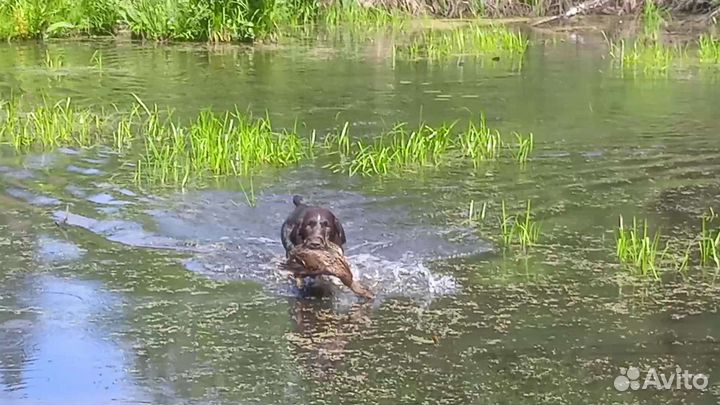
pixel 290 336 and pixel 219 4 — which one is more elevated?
pixel 219 4

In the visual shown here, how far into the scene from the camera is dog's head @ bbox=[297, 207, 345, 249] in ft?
15.3

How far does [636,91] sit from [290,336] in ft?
20.6

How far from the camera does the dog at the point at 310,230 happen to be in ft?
15.3

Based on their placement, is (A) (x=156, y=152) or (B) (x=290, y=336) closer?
(B) (x=290, y=336)

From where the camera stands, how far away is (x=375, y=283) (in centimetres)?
474

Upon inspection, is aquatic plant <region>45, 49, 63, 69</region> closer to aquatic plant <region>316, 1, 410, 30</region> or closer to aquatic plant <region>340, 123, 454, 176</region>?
aquatic plant <region>316, 1, 410, 30</region>

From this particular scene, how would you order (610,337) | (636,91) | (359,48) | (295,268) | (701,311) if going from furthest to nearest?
(359,48) < (636,91) < (295,268) < (701,311) < (610,337)

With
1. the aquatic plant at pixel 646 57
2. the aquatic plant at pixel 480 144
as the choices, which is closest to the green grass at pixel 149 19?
the aquatic plant at pixel 646 57

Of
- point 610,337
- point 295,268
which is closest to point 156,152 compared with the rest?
point 295,268

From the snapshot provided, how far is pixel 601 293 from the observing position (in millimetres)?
4512

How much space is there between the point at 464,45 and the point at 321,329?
9552 millimetres

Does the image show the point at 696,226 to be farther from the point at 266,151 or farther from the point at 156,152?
the point at 156,152

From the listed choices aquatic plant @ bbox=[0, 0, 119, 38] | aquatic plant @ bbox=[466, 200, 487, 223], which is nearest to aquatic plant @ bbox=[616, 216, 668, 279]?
aquatic plant @ bbox=[466, 200, 487, 223]

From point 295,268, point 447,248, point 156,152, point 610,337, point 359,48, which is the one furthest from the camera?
point 359,48
